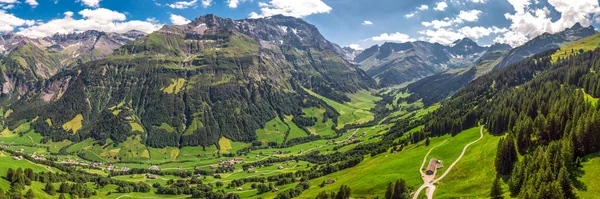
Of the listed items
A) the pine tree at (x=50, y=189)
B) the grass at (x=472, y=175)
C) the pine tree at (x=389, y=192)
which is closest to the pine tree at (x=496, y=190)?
the grass at (x=472, y=175)

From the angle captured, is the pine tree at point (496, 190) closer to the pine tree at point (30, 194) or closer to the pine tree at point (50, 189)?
the pine tree at point (30, 194)

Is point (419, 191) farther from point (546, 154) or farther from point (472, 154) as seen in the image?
point (546, 154)

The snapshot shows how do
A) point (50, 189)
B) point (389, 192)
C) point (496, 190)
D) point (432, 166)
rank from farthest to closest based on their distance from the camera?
point (50, 189), point (432, 166), point (389, 192), point (496, 190)

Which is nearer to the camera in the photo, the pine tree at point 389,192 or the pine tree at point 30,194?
the pine tree at point 389,192

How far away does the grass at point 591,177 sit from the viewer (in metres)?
89.9

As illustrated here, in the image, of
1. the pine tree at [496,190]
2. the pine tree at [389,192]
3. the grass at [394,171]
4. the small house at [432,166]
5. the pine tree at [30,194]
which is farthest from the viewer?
the pine tree at [30,194]

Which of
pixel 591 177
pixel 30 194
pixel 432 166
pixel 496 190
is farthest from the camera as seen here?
pixel 30 194

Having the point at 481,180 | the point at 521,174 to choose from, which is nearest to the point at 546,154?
the point at 521,174

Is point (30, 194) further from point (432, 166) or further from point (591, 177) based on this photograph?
point (591, 177)

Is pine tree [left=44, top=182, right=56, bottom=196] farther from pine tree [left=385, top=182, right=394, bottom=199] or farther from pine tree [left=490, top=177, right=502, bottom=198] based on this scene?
pine tree [left=490, top=177, right=502, bottom=198]

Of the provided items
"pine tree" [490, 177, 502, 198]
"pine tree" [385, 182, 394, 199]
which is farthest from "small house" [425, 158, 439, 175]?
"pine tree" [490, 177, 502, 198]

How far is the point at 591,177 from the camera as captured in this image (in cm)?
9600

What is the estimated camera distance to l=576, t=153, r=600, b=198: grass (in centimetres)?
8989

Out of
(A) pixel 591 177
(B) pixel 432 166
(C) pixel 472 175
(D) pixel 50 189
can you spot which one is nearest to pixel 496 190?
(A) pixel 591 177
